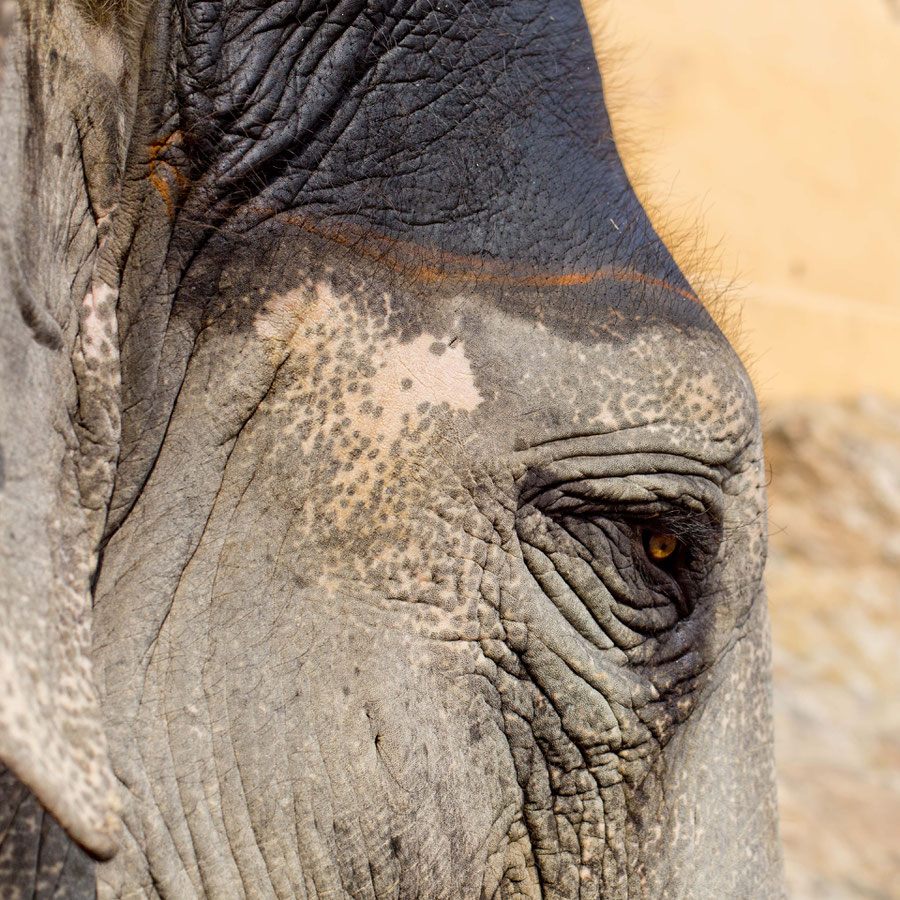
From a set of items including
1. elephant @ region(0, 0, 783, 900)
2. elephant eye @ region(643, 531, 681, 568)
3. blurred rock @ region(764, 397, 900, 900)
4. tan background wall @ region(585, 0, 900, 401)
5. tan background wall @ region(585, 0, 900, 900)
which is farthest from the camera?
tan background wall @ region(585, 0, 900, 401)

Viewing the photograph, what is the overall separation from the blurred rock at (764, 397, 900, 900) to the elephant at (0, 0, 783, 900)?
3137mm

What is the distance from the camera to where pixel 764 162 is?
12164mm

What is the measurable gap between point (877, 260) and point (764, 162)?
2.04 meters

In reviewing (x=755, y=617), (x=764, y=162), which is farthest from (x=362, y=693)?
(x=764, y=162)

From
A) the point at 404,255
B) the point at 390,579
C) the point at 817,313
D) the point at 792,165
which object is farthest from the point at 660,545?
the point at 792,165

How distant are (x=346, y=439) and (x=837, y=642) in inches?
256

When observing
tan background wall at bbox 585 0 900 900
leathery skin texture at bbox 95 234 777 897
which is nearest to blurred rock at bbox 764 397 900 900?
tan background wall at bbox 585 0 900 900

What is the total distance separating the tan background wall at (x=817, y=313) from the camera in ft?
19.2

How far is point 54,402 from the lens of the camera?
1.26 metres

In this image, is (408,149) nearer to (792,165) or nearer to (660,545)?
(660,545)

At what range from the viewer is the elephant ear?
1.05 metres

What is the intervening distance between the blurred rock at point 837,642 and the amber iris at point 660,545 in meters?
2.99

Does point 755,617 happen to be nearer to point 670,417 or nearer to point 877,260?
point 670,417

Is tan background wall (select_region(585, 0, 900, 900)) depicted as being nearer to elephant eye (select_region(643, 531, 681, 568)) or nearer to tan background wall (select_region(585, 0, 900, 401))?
tan background wall (select_region(585, 0, 900, 401))
